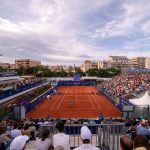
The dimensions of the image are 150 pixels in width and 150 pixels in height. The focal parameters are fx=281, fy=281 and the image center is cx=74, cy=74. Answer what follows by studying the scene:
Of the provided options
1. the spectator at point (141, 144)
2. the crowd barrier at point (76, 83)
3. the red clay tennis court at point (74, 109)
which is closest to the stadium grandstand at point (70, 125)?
the red clay tennis court at point (74, 109)

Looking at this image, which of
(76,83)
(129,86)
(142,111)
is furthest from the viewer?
(76,83)

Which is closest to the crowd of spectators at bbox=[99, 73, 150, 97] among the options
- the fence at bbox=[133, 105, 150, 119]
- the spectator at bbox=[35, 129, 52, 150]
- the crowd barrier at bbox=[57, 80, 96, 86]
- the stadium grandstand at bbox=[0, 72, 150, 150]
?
the stadium grandstand at bbox=[0, 72, 150, 150]

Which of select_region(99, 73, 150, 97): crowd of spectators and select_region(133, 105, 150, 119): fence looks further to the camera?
select_region(99, 73, 150, 97): crowd of spectators

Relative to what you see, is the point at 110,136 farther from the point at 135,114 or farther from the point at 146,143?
the point at 135,114

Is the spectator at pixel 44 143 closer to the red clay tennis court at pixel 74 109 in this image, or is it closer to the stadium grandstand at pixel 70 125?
the stadium grandstand at pixel 70 125

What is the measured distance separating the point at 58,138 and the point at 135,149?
215 cm

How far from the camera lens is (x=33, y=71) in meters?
164

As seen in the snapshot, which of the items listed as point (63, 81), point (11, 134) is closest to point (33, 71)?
point (63, 81)

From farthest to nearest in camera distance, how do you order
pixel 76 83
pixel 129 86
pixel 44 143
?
1. pixel 76 83
2. pixel 129 86
3. pixel 44 143

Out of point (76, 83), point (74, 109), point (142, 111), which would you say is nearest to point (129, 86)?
point (74, 109)

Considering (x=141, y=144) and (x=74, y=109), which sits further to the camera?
(x=74, y=109)

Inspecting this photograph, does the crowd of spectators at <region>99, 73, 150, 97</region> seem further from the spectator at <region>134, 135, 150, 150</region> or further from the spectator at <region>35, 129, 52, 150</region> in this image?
the spectator at <region>134, 135, 150, 150</region>

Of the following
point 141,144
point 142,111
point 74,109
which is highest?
point 141,144

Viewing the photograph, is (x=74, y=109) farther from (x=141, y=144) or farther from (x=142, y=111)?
(x=141, y=144)
